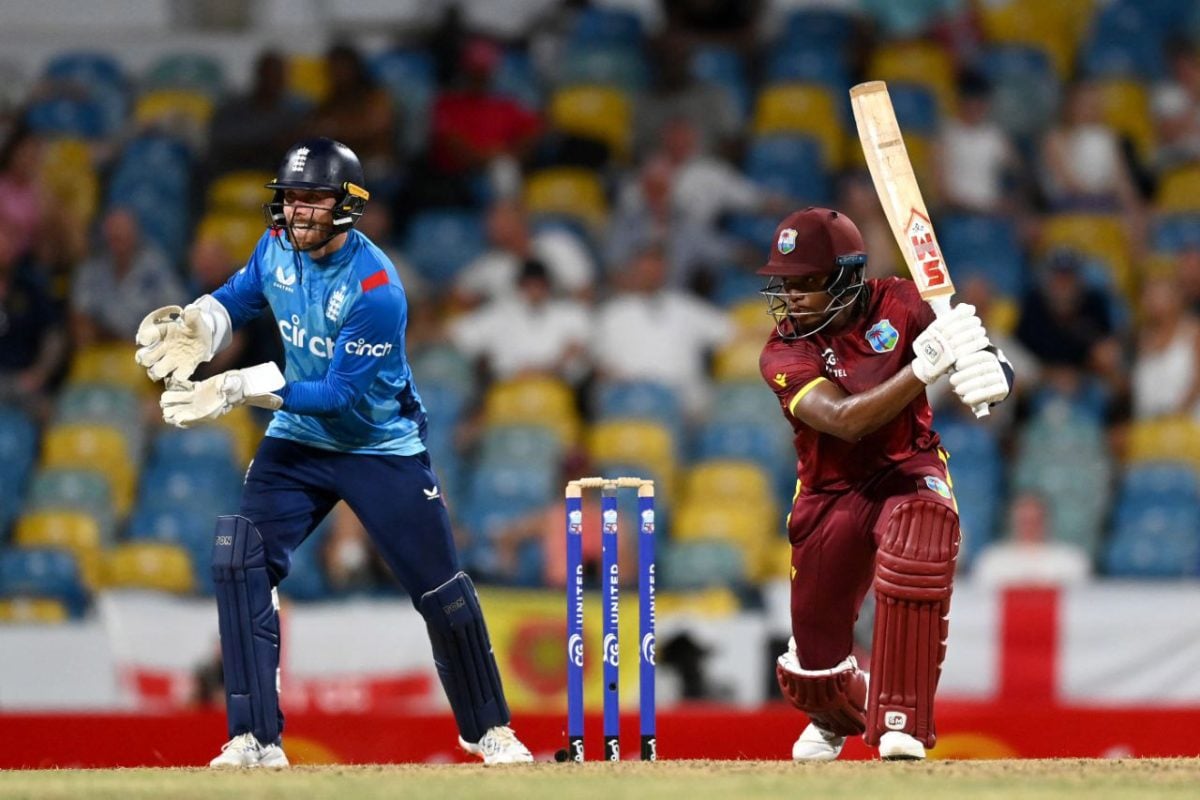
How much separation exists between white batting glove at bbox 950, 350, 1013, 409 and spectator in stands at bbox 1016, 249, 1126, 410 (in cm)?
489

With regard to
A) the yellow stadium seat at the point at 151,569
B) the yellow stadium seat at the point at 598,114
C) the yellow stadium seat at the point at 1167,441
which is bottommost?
the yellow stadium seat at the point at 151,569

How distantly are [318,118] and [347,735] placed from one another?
16.5 ft

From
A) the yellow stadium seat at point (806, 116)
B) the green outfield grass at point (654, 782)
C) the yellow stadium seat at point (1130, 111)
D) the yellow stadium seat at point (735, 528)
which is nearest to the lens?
the green outfield grass at point (654, 782)

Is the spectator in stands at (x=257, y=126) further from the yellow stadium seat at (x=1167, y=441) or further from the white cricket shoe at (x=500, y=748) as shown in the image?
the white cricket shoe at (x=500, y=748)

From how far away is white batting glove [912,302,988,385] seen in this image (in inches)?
222

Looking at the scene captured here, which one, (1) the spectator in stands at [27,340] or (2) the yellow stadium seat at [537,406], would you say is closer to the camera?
(2) the yellow stadium seat at [537,406]

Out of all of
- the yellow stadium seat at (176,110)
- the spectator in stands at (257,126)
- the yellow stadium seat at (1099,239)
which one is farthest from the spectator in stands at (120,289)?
the yellow stadium seat at (1099,239)

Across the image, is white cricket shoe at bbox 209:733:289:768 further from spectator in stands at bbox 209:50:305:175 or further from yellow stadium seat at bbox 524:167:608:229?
spectator in stands at bbox 209:50:305:175

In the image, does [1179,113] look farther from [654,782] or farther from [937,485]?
[654,782]

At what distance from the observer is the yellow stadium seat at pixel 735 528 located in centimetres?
984

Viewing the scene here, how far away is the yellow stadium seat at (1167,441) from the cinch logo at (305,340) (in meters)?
5.29

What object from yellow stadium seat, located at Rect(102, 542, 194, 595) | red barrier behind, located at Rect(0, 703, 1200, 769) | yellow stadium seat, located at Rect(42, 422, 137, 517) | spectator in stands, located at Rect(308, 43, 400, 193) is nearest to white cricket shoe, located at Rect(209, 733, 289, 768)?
red barrier behind, located at Rect(0, 703, 1200, 769)

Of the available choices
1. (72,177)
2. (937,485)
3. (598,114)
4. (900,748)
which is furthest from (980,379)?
(72,177)

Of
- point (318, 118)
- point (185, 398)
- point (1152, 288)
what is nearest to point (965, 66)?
point (1152, 288)
